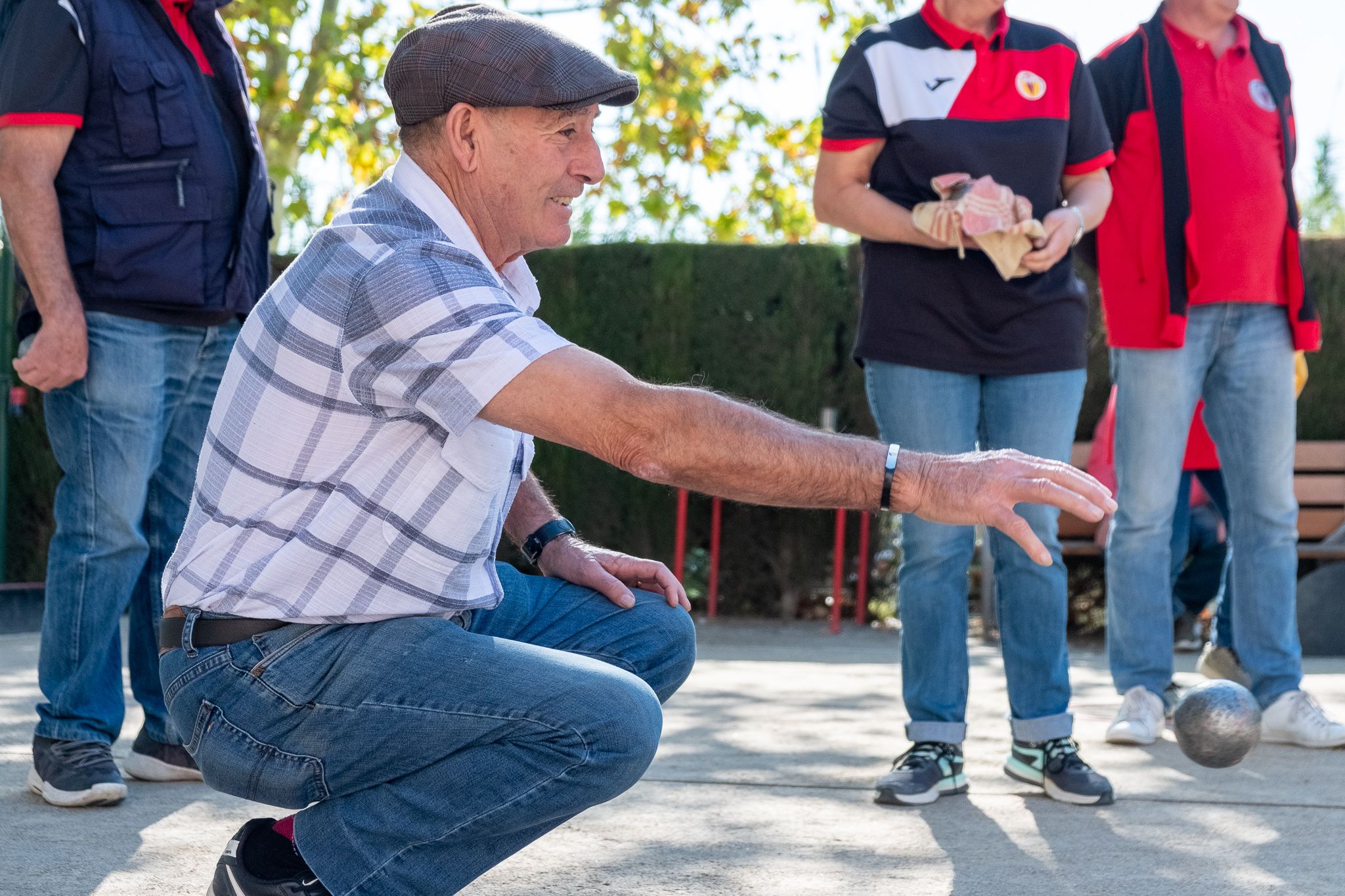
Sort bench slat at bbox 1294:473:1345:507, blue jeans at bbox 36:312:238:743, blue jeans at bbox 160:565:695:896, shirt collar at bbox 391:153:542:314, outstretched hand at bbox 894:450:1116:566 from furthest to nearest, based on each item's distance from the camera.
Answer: bench slat at bbox 1294:473:1345:507
blue jeans at bbox 36:312:238:743
shirt collar at bbox 391:153:542:314
blue jeans at bbox 160:565:695:896
outstretched hand at bbox 894:450:1116:566

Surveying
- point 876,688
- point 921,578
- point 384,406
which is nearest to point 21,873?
point 384,406

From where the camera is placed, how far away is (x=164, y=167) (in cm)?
353

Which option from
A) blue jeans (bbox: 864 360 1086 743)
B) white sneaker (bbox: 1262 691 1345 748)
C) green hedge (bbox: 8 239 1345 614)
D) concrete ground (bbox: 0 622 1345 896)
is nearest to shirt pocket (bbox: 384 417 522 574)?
concrete ground (bbox: 0 622 1345 896)

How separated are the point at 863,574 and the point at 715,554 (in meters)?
0.80

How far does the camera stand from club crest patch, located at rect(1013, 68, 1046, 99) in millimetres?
3744

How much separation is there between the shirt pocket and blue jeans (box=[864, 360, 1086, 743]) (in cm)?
158

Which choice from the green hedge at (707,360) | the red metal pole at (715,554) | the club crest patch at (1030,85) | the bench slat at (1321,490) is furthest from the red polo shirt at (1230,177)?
the red metal pole at (715,554)

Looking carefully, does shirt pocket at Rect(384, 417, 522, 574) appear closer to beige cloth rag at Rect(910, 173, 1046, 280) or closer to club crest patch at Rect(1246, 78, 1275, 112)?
beige cloth rag at Rect(910, 173, 1046, 280)

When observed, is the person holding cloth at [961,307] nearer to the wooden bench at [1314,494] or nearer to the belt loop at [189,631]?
the belt loop at [189,631]

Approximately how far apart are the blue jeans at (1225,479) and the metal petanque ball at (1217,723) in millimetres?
744

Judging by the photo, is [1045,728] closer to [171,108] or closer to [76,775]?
[76,775]

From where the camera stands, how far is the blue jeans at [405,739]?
2.19 metres

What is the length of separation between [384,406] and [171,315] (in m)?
1.63

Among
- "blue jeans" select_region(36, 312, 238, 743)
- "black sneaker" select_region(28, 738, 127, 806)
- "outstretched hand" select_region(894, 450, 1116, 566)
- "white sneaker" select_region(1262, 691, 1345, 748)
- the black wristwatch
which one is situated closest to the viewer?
"outstretched hand" select_region(894, 450, 1116, 566)
